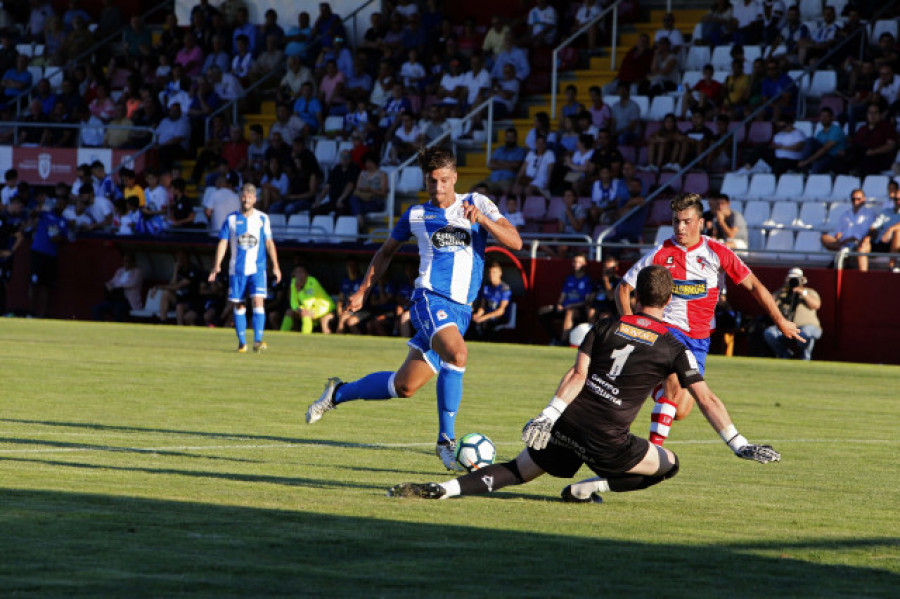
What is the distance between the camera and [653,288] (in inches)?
315

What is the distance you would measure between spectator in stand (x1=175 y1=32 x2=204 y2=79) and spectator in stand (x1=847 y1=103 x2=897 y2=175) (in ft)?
55.1

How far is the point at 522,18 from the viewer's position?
1342 inches

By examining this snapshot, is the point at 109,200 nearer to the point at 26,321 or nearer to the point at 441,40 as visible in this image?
the point at 26,321

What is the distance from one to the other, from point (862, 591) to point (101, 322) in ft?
82.1

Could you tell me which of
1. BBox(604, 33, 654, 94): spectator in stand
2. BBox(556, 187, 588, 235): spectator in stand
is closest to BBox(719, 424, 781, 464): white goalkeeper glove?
BBox(556, 187, 588, 235): spectator in stand

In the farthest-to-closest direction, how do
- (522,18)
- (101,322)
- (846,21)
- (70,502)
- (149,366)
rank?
1. (522,18)
2. (101,322)
3. (846,21)
4. (149,366)
5. (70,502)

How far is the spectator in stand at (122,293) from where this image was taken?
30.0m

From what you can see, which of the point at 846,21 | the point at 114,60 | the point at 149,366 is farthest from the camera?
the point at 114,60

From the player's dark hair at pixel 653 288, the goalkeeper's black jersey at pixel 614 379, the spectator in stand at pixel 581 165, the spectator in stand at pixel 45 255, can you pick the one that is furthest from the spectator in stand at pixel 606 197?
the goalkeeper's black jersey at pixel 614 379

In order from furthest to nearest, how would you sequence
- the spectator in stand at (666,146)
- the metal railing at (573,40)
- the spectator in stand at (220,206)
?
1. the metal railing at (573,40)
2. the spectator in stand at (220,206)
3. the spectator in stand at (666,146)

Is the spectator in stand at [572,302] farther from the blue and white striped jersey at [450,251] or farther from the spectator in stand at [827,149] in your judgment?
the blue and white striped jersey at [450,251]

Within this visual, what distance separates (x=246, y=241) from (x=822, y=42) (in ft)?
39.0

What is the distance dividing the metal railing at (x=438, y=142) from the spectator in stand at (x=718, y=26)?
4.39 metres

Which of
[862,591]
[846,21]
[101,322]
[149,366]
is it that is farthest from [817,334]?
[862,591]
